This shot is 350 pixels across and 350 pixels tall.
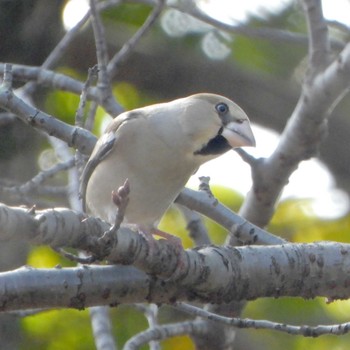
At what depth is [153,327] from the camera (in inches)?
210

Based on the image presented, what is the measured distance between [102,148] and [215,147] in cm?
51

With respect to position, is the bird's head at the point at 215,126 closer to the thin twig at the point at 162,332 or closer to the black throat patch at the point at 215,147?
the black throat patch at the point at 215,147

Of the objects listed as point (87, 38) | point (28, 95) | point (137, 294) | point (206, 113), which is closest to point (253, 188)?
point (206, 113)

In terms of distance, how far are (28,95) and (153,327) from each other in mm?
1546

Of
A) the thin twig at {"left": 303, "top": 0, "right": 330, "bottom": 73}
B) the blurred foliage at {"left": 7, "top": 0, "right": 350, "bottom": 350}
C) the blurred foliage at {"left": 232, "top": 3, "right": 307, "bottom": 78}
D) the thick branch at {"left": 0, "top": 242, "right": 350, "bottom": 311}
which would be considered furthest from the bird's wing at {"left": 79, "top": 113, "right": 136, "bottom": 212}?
the blurred foliage at {"left": 232, "top": 3, "right": 307, "bottom": 78}

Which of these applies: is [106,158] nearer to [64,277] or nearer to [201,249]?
[201,249]

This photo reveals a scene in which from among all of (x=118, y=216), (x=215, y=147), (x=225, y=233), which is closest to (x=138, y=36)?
(x=215, y=147)

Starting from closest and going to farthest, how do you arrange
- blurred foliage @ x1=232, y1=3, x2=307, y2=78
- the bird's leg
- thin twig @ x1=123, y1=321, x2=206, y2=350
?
the bird's leg, thin twig @ x1=123, y1=321, x2=206, y2=350, blurred foliage @ x1=232, y1=3, x2=307, y2=78

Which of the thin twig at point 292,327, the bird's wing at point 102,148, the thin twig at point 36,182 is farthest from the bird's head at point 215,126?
the thin twig at point 292,327

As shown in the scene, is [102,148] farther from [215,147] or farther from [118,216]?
[118,216]

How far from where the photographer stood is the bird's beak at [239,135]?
16.8 feet

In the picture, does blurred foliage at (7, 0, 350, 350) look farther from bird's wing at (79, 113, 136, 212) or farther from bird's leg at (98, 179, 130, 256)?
bird's leg at (98, 179, 130, 256)

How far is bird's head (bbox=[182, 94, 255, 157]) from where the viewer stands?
16.9 feet

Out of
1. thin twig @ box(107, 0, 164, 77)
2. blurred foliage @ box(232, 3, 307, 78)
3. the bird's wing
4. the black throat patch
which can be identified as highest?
blurred foliage @ box(232, 3, 307, 78)
